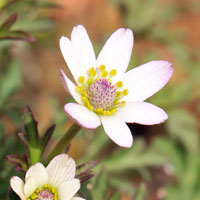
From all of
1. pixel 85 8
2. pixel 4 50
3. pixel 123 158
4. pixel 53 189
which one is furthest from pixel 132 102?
pixel 85 8

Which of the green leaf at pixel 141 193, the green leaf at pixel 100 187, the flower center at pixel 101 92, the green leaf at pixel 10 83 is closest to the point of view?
the flower center at pixel 101 92

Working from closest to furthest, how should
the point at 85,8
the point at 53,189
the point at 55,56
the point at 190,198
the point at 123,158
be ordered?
the point at 53,189 → the point at 123,158 → the point at 190,198 → the point at 55,56 → the point at 85,8

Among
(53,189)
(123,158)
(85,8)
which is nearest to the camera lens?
(53,189)

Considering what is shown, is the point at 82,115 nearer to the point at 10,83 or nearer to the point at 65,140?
the point at 65,140

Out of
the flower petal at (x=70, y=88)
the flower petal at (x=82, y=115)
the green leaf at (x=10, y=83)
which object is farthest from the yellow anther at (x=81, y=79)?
the green leaf at (x=10, y=83)

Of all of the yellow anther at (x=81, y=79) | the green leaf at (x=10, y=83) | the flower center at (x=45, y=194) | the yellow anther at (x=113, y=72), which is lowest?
the green leaf at (x=10, y=83)

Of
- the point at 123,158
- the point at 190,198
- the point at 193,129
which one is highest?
the point at 123,158

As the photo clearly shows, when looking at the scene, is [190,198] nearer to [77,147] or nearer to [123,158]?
[123,158]

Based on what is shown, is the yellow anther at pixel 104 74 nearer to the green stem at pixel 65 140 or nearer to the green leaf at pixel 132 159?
the green stem at pixel 65 140
